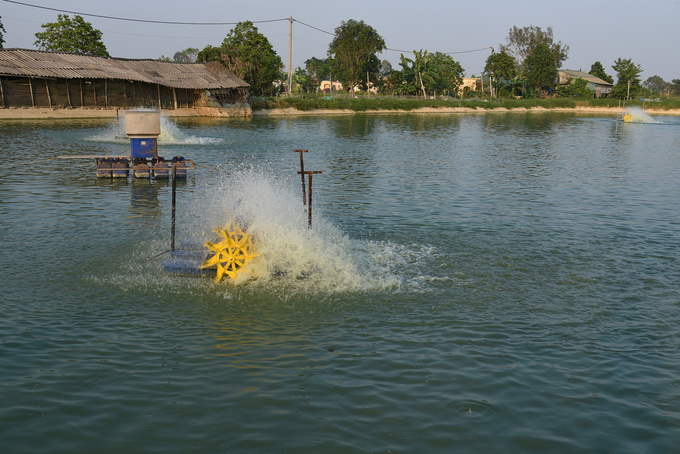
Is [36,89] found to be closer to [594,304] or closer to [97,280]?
[97,280]

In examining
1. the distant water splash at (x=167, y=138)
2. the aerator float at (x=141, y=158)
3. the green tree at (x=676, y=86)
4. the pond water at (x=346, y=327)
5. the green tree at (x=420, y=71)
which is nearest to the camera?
the pond water at (x=346, y=327)

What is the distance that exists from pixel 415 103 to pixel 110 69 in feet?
139

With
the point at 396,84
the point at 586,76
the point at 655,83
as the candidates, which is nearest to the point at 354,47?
the point at 396,84

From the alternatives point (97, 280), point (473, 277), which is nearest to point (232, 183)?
point (97, 280)

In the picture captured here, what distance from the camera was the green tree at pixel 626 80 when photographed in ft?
319

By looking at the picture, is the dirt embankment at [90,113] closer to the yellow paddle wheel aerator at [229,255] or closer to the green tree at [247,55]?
the green tree at [247,55]

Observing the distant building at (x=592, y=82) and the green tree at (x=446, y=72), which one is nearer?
the green tree at (x=446, y=72)

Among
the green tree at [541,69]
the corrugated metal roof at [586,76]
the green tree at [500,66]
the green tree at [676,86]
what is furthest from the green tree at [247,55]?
the green tree at [676,86]

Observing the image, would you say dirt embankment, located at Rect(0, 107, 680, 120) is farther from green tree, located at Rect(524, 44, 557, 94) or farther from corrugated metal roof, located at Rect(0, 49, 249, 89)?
green tree, located at Rect(524, 44, 557, 94)

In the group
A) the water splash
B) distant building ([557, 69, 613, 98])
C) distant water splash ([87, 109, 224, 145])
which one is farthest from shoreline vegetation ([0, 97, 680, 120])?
the water splash

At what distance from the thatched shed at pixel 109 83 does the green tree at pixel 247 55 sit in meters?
4.13

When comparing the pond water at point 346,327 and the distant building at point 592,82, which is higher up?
the distant building at point 592,82

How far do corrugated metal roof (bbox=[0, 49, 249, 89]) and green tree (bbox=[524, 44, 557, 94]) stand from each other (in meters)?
58.1

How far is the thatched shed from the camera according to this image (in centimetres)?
4328
